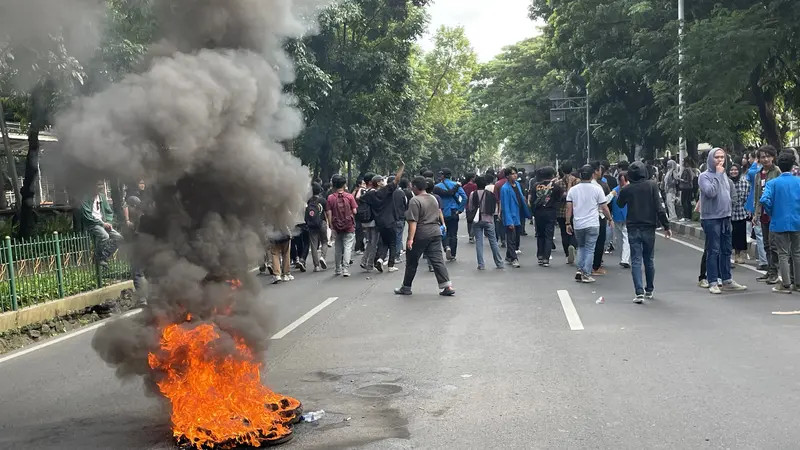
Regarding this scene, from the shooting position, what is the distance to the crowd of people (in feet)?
33.1

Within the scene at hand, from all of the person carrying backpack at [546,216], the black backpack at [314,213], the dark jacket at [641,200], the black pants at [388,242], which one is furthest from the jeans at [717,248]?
the black backpack at [314,213]

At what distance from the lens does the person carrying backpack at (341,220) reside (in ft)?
45.9

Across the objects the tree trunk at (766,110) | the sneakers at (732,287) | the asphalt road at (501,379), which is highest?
the tree trunk at (766,110)

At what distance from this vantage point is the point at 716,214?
33.6 ft

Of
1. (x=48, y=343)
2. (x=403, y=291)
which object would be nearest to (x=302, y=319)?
(x=403, y=291)

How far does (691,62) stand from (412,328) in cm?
1365

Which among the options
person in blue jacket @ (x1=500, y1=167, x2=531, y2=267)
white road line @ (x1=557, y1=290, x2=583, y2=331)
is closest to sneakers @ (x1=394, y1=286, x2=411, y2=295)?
white road line @ (x1=557, y1=290, x2=583, y2=331)

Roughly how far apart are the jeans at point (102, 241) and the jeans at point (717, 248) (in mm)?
8617

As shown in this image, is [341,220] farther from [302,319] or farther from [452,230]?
[302,319]

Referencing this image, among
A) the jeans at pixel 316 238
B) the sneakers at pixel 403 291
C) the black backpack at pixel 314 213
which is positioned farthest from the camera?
the jeans at pixel 316 238

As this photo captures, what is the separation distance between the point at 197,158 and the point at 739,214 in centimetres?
938

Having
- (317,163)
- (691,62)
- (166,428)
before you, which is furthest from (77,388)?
(317,163)

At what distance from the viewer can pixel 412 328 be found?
8797mm

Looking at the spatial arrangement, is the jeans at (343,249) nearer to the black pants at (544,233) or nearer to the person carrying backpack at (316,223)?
the person carrying backpack at (316,223)
